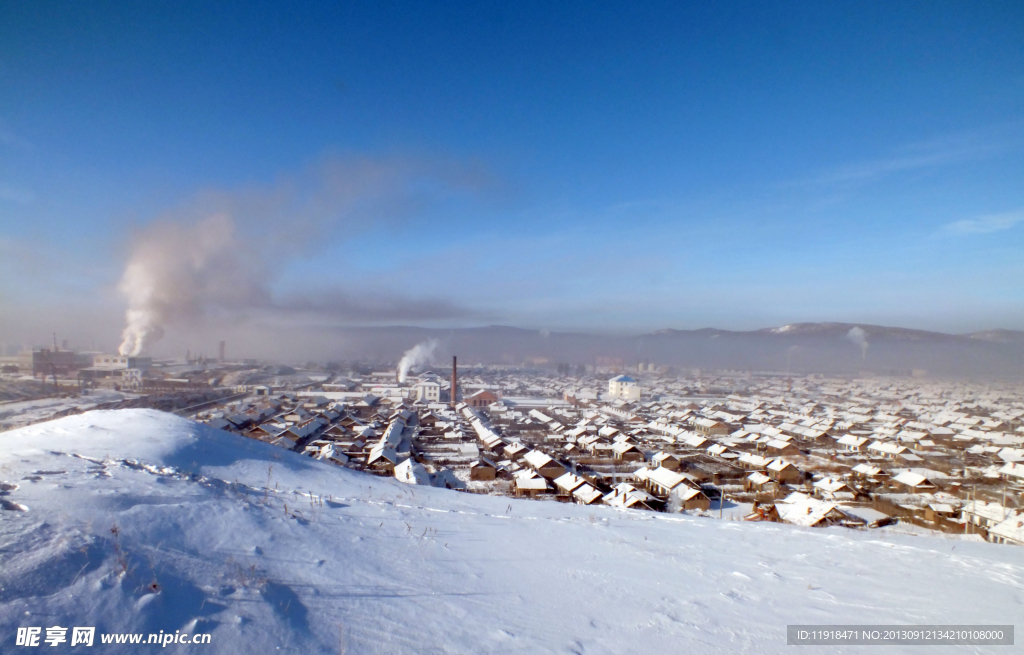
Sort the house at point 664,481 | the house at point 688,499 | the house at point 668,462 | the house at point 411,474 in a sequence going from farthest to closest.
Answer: the house at point 668,462 → the house at point 664,481 → the house at point 688,499 → the house at point 411,474

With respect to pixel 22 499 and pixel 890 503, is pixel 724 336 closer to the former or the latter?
pixel 890 503

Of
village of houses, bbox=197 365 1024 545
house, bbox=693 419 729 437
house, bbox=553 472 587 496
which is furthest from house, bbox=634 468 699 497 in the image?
house, bbox=693 419 729 437

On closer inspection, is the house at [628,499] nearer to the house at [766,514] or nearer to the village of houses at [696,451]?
the village of houses at [696,451]

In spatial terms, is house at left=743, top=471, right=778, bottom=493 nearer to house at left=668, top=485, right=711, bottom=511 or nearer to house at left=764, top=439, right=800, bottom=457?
house at left=668, top=485, right=711, bottom=511

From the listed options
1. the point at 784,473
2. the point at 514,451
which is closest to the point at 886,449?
the point at 784,473

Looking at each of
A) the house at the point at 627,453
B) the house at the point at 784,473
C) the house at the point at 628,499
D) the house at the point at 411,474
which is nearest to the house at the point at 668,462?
the house at the point at 627,453

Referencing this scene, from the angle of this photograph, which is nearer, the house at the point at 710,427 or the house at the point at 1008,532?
the house at the point at 1008,532

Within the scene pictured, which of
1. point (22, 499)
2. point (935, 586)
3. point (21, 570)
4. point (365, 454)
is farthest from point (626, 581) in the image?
point (365, 454)
